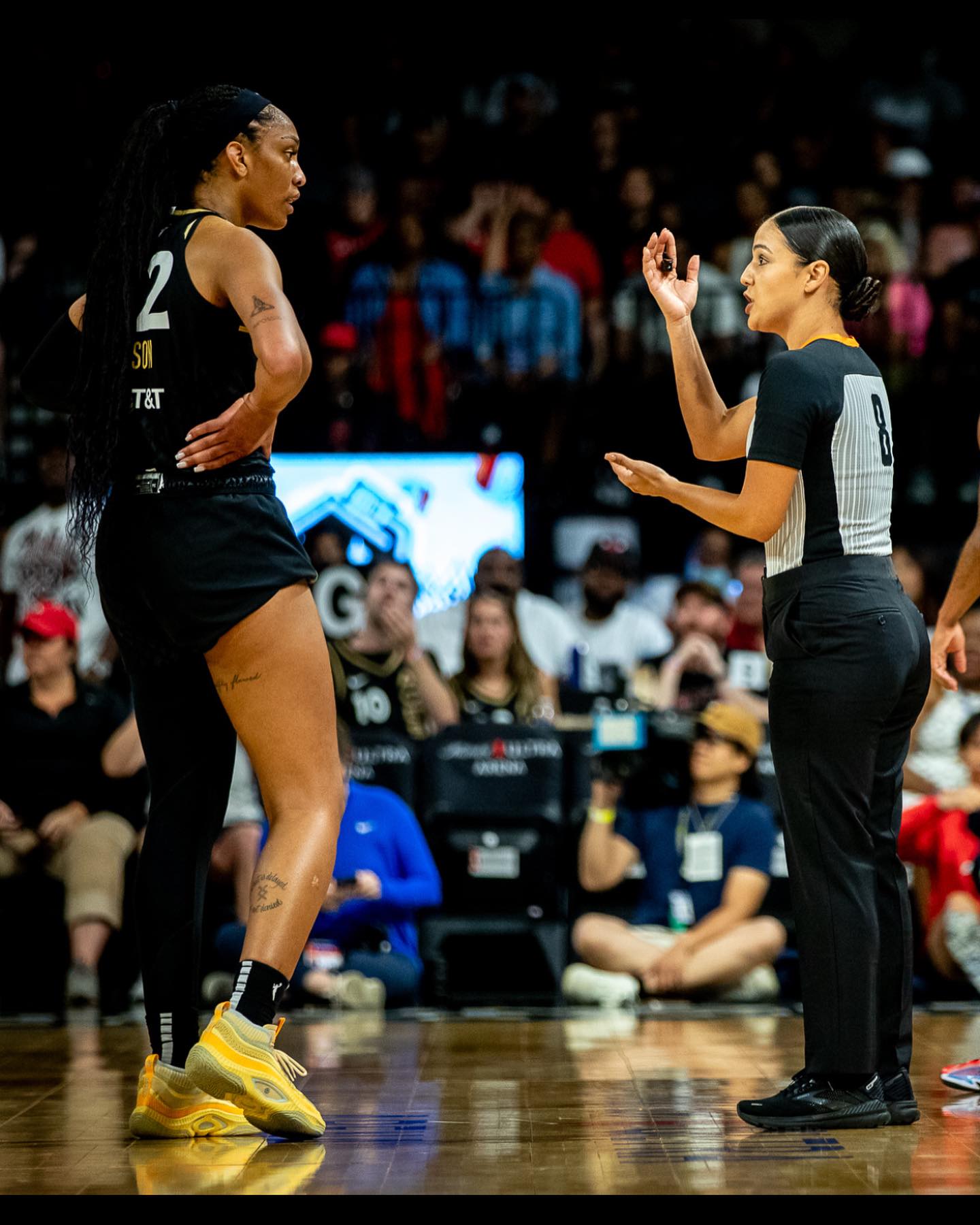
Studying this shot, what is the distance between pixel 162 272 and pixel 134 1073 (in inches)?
71.6

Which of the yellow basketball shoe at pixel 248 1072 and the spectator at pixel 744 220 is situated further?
the spectator at pixel 744 220

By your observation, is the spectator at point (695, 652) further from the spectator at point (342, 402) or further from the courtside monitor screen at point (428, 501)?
the spectator at point (342, 402)

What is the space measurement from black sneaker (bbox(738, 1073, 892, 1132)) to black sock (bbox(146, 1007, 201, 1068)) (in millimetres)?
967

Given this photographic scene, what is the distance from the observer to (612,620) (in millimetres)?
7363

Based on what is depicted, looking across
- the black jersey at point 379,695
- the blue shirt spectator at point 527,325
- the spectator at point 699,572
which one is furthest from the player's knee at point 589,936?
the blue shirt spectator at point 527,325

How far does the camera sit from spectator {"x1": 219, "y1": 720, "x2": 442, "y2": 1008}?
5.25 meters

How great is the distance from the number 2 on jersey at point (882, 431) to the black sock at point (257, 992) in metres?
1.37

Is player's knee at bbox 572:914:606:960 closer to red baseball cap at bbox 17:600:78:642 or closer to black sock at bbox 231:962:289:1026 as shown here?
red baseball cap at bbox 17:600:78:642

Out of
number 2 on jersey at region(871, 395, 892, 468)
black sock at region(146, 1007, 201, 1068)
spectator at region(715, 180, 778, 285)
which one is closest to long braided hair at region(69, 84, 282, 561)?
black sock at region(146, 1007, 201, 1068)

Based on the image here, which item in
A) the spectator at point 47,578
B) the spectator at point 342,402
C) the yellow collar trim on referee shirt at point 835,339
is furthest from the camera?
the spectator at point 342,402

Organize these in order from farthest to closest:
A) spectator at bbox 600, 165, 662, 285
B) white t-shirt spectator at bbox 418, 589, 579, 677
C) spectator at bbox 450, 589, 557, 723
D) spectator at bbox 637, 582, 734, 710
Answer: spectator at bbox 600, 165, 662, 285 → white t-shirt spectator at bbox 418, 589, 579, 677 → spectator at bbox 637, 582, 734, 710 → spectator at bbox 450, 589, 557, 723

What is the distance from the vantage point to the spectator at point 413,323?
8195 millimetres

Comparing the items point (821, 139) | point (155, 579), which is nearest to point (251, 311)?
point (155, 579)

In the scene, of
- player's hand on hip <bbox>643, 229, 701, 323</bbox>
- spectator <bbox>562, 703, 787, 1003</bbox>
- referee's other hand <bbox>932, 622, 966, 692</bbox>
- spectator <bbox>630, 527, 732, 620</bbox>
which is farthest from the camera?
spectator <bbox>630, 527, 732, 620</bbox>
